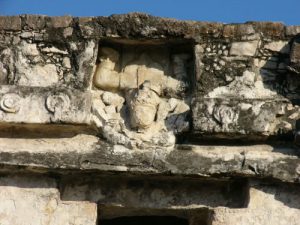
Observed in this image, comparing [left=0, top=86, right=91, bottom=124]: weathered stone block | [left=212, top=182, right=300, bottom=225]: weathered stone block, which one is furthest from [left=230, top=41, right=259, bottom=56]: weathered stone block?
[left=0, top=86, right=91, bottom=124]: weathered stone block

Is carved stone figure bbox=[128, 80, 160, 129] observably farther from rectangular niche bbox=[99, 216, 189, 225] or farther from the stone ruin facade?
rectangular niche bbox=[99, 216, 189, 225]

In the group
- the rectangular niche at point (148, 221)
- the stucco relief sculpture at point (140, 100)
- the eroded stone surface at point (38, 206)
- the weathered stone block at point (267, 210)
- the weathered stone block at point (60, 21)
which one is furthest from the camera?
the rectangular niche at point (148, 221)

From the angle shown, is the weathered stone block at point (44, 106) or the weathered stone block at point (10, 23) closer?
the weathered stone block at point (44, 106)

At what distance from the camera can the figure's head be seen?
24.4ft

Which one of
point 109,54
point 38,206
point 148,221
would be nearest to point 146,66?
point 109,54

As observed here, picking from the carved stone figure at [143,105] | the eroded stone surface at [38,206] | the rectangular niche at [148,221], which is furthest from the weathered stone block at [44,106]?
the rectangular niche at [148,221]

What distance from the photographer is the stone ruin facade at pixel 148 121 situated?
23.0ft

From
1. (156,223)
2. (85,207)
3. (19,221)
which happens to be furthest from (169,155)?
(156,223)

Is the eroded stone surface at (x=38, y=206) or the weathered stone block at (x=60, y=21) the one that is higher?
the weathered stone block at (x=60, y=21)

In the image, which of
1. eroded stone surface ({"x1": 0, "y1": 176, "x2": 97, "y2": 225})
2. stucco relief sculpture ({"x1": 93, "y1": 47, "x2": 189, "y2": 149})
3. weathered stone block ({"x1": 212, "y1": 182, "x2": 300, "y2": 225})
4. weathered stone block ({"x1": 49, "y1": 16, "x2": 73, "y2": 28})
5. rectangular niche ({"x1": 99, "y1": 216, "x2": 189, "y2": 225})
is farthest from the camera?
rectangular niche ({"x1": 99, "y1": 216, "x2": 189, "y2": 225})

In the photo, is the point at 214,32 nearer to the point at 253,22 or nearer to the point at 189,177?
the point at 253,22

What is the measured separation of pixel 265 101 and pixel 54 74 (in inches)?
61.3

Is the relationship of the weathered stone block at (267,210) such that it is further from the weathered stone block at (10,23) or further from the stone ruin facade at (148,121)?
the weathered stone block at (10,23)

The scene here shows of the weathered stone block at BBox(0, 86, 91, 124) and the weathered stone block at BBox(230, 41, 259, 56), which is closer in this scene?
the weathered stone block at BBox(0, 86, 91, 124)
